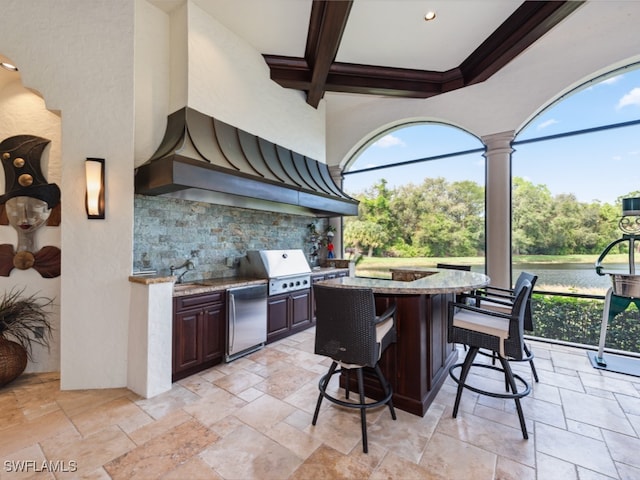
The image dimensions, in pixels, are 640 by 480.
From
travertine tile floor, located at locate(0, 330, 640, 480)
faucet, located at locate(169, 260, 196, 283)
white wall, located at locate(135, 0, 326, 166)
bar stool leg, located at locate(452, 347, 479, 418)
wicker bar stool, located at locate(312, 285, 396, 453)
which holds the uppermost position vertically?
white wall, located at locate(135, 0, 326, 166)

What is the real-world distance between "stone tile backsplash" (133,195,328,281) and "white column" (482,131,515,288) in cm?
329

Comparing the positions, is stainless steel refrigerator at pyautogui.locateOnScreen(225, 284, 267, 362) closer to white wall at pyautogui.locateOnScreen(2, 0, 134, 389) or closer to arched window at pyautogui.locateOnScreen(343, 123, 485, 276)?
white wall at pyautogui.locateOnScreen(2, 0, 134, 389)

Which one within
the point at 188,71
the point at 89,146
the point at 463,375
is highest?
the point at 188,71

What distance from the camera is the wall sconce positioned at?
2.53m

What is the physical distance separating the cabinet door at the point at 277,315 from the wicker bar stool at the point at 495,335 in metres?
2.23

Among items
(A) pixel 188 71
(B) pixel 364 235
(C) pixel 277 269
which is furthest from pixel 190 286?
(B) pixel 364 235

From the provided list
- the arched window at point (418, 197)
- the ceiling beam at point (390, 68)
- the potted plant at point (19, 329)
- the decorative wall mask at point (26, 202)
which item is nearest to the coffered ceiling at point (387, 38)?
the ceiling beam at point (390, 68)

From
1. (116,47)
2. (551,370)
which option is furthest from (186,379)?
(551,370)

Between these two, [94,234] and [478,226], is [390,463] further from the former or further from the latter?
[478,226]

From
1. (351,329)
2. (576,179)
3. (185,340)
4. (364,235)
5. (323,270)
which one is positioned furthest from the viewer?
(364,235)

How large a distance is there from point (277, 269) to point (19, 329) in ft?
8.89

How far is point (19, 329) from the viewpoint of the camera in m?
2.80

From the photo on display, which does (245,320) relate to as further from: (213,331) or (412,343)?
(412,343)

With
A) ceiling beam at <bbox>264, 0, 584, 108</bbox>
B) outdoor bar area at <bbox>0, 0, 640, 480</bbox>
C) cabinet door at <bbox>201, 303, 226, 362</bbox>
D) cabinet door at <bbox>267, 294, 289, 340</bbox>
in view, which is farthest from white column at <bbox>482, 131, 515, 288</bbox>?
cabinet door at <bbox>201, 303, 226, 362</bbox>
